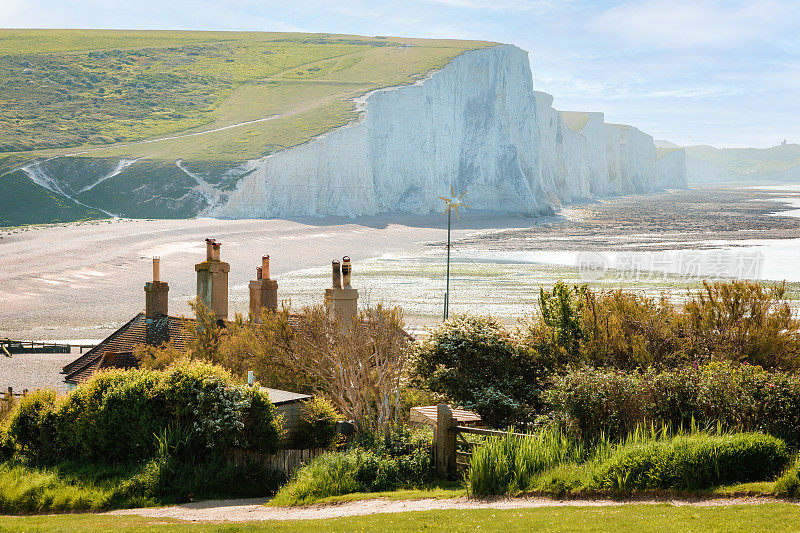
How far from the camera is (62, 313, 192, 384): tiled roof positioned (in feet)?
67.7

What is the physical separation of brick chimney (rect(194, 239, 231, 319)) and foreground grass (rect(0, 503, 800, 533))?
948 cm

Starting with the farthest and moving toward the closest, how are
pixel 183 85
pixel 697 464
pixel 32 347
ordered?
pixel 183 85, pixel 32 347, pixel 697 464

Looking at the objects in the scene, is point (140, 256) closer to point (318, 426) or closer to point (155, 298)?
point (155, 298)

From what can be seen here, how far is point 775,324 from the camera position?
15633mm

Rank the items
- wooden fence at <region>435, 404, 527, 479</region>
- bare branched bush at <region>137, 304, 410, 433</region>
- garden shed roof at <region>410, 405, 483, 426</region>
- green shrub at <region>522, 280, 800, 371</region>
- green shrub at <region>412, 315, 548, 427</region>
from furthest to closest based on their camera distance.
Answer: green shrub at <region>412, 315, 548, 427</region>
green shrub at <region>522, 280, 800, 371</region>
bare branched bush at <region>137, 304, 410, 433</region>
garden shed roof at <region>410, 405, 483, 426</region>
wooden fence at <region>435, 404, 527, 479</region>

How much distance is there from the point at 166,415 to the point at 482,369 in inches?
259

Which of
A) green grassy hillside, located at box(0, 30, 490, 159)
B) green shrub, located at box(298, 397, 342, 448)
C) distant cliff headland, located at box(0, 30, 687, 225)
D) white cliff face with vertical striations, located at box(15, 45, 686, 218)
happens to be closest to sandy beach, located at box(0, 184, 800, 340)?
white cliff face with vertical striations, located at box(15, 45, 686, 218)

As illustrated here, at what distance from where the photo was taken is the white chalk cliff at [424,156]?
9900 centimetres

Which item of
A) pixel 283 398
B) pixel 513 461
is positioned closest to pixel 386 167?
pixel 283 398

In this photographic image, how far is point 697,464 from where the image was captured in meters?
10.3

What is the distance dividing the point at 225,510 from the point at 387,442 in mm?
2954

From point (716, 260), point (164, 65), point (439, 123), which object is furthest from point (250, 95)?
point (716, 260)

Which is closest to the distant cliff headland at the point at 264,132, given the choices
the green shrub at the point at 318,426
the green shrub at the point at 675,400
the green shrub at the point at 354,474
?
the green shrub at the point at 318,426

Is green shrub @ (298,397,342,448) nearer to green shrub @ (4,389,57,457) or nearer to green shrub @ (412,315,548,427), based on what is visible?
green shrub @ (412,315,548,427)
